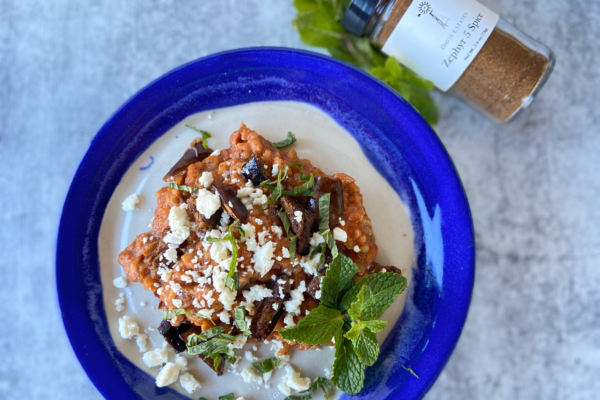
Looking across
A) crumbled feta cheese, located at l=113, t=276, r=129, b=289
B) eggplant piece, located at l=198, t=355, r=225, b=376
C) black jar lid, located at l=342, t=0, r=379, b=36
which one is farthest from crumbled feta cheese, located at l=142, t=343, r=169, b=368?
black jar lid, located at l=342, t=0, r=379, b=36

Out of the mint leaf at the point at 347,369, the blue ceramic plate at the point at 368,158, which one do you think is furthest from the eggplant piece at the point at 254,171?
the mint leaf at the point at 347,369

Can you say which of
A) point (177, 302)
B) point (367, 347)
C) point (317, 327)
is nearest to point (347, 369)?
point (367, 347)

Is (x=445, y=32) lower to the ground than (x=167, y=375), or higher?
higher

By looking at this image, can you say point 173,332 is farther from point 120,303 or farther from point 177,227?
point 177,227

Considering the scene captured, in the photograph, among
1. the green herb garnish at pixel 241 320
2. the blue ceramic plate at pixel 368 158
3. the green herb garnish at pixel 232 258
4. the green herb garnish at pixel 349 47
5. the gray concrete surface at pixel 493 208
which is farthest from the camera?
the gray concrete surface at pixel 493 208

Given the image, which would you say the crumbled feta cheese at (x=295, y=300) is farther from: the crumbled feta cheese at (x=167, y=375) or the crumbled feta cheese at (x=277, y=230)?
the crumbled feta cheese at (x=167, y=375)

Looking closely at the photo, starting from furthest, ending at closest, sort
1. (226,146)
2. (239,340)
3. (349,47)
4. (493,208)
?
(493,208)
(349,47)
(226,146)
(239,340)
